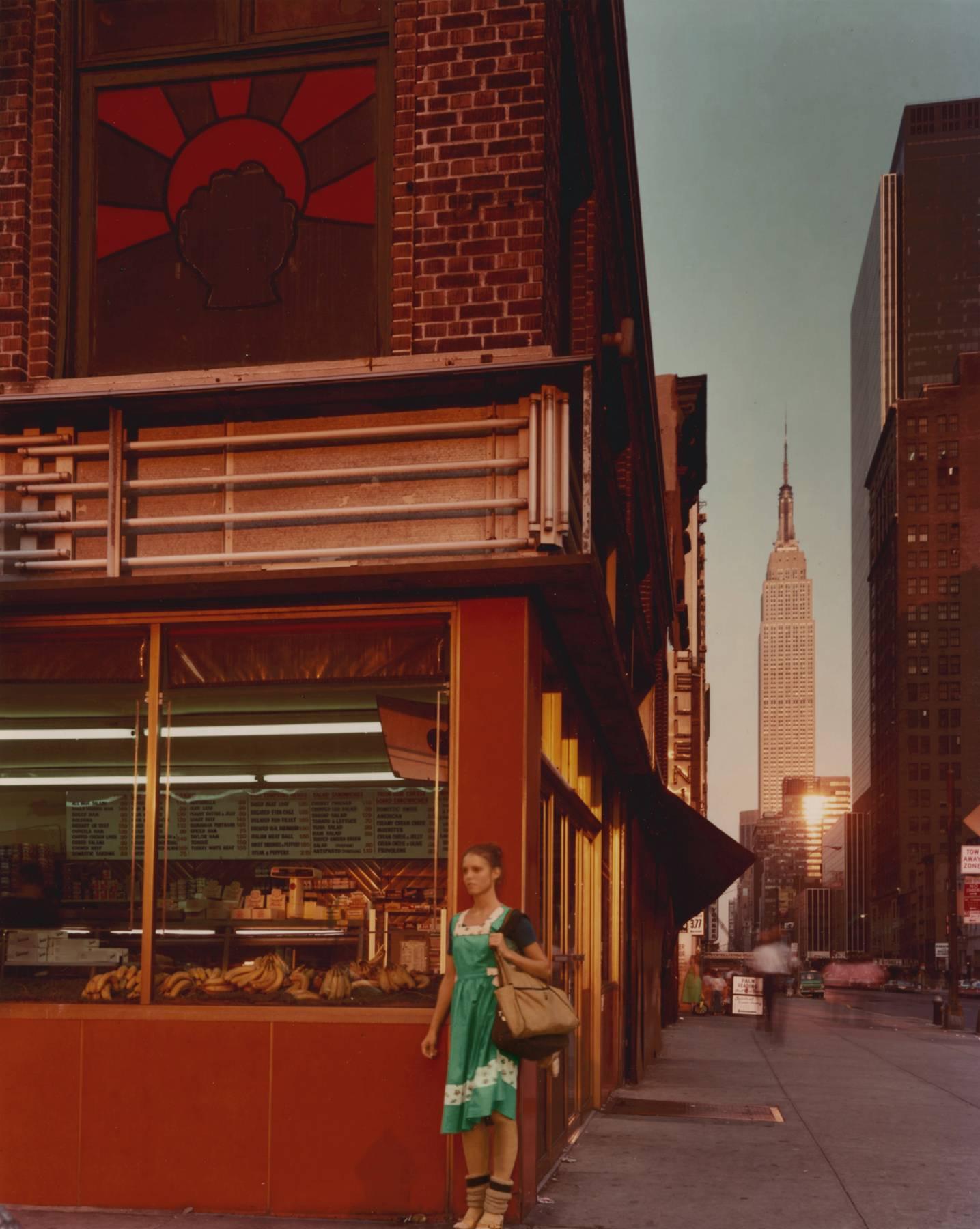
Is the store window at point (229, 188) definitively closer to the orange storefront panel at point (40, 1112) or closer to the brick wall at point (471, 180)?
the brick wall at point (471, 180)

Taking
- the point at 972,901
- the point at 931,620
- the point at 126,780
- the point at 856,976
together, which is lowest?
the point at 856,976

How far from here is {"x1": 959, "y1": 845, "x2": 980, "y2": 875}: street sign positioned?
31.6m

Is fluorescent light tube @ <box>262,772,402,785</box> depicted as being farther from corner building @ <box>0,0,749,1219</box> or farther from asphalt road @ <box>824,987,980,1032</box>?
asphalt road @ <box>824,987,980,1032</box>

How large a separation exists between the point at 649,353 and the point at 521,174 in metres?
8.95

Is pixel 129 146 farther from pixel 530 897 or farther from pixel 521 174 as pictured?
pixel 530 897

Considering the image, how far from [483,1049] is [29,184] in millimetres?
5840

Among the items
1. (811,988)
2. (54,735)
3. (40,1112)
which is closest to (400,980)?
(40,1112)

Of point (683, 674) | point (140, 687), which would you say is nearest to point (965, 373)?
point (683, 674)

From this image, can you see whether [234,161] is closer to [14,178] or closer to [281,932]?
[14,178]

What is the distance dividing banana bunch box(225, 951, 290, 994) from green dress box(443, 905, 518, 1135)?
158 centimetres

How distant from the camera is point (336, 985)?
811cm

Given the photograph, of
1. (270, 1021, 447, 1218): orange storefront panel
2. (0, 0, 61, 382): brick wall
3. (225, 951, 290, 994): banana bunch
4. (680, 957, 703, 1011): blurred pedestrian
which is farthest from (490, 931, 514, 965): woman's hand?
(680, 957, 703, 1011): blurred pedestrian

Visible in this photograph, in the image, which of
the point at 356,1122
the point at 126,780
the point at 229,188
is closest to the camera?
the point at 356,1122

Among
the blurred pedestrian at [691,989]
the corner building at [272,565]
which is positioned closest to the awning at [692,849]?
the corner building at [272,565]
